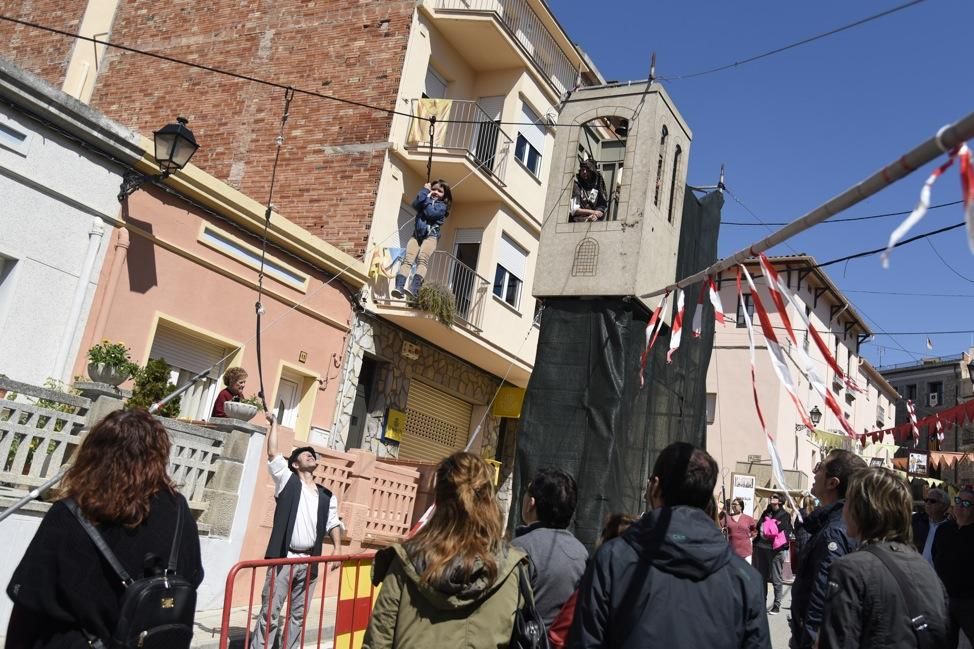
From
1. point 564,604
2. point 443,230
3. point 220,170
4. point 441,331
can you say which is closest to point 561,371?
point 564,604

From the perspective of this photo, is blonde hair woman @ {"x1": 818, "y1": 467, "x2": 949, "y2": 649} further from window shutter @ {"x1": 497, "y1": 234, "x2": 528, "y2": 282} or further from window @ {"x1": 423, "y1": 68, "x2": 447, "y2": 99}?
window @ {"x1": 423, "y1": 68, "x2": 447, "y2": 99}

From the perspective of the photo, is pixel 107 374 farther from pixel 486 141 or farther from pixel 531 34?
pixel 531 34

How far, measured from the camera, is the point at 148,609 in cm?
287

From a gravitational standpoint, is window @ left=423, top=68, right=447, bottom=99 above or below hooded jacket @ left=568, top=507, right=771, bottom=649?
above

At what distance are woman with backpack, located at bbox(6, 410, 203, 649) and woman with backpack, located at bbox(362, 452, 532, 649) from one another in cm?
76

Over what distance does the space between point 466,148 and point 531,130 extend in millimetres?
3056

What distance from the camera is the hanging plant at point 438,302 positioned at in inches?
621

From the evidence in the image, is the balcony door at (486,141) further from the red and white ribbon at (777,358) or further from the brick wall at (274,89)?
the red and white ribbon at (777,358)

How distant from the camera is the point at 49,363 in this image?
1043 cm

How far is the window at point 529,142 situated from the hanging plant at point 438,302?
4.35 m

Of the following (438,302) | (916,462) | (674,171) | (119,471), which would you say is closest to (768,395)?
(916,462)

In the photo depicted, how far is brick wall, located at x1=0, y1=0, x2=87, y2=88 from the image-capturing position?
1912 cm

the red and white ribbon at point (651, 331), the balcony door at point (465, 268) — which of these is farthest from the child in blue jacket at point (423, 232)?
the red and white ribbon at point (651, 331)

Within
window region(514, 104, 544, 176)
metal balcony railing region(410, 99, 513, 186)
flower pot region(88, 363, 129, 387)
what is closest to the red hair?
flower pot region(88, 363, 129, 387)
